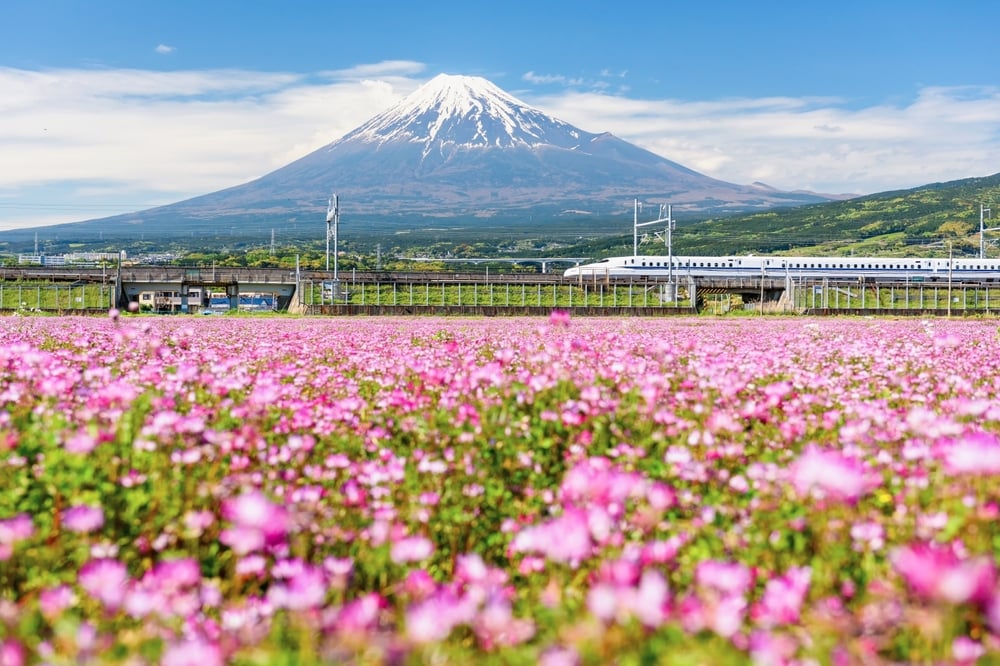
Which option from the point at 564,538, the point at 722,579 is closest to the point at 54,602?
the point at 564,538

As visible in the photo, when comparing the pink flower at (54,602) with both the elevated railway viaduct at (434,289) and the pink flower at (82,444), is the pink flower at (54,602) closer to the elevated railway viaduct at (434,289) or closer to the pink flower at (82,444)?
the pink flower at (82,444)

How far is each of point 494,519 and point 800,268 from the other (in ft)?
296

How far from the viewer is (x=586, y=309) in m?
48.1

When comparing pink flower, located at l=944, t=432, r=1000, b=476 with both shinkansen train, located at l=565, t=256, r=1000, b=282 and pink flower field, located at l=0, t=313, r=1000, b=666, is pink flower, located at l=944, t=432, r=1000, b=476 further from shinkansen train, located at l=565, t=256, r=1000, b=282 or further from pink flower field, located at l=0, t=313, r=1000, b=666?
shinkansen train, located at l=565, t=256, r=1000, b=282

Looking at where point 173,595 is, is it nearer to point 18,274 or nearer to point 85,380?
point 85,380

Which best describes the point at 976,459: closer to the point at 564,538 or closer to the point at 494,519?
the point at 564,538

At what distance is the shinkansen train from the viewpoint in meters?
82.9

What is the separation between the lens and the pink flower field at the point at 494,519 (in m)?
2.11

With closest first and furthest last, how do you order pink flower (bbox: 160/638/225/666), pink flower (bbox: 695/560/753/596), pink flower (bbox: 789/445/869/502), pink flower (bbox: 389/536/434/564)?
A: pink flower (bbox: 160/638/225/666), pink flower (bbox: 695/560/753/596), pink flower (bbox: 789/445/869/502), pink flower (bbox: 389/536/434/564)

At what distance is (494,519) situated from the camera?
411 centimetres

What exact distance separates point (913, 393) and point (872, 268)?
94.2 metres

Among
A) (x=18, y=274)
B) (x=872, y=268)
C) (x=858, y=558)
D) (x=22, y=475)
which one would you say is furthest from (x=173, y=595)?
(x=872, y=268)

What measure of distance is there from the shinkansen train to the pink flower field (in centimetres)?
7226

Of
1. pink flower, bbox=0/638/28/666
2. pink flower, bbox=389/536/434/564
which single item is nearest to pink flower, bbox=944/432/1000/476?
pink flower, bbox=389/536/434/564
